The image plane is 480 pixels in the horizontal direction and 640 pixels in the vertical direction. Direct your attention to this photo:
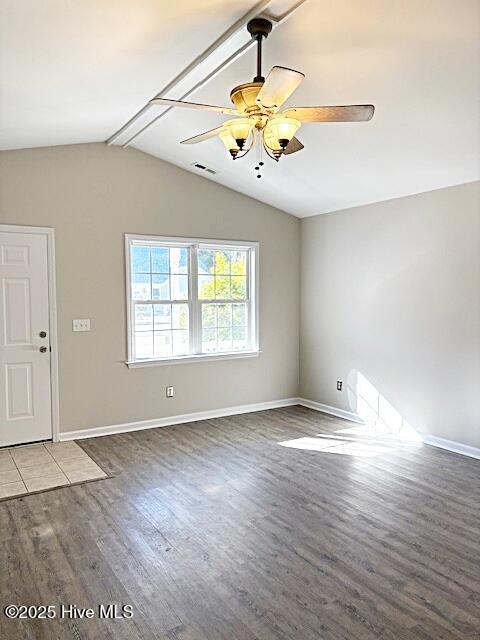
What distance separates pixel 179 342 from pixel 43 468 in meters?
2.07

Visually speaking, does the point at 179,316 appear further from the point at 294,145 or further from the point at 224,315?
the point at 294,145

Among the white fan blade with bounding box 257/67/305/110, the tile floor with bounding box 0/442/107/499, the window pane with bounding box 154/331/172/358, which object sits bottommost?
the tile floor with bounding box 0/442/107/499

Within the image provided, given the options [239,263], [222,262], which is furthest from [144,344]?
[239,263]

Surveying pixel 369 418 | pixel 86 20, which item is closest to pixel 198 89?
pixel 86 20

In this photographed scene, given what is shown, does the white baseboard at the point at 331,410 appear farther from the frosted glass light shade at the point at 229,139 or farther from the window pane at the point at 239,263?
the frosted glass light shade at the point at 229,139

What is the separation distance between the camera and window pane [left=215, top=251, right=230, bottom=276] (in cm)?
593

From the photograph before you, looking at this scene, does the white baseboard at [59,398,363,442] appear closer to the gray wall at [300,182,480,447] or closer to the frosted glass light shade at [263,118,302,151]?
the gray wall at [300,182,480,447]

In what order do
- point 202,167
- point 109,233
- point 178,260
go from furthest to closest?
point 178,260
point 202,167
point 109,233

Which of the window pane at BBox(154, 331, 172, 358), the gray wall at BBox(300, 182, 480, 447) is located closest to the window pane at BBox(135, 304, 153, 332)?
the window pane at BBox(154, 331, 172, 358)

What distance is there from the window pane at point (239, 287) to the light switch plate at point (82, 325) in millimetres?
1798

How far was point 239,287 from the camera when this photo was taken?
6.09m

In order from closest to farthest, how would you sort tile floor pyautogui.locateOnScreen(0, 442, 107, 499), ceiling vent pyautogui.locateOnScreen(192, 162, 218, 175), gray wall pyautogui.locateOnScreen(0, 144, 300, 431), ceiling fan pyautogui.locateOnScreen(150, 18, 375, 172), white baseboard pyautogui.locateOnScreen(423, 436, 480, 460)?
ceiling fan pyautogui.locateOnScreen(150, 18, 375, 172), tile floor pyautogui.locateOnScreen(0, 442, 107, 499), white baseboard pyautogui.locateOnScreen(423, 436, 480, 460), gray wall pyautogui.locateOnScreen(0, 144, 300, 431), ceiling vent pyautogui.locateOnScreen(192, 162, 218, 175)

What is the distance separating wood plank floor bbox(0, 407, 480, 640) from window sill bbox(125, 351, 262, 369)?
44.5 inches

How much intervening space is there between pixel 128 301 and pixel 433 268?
10.1 feet
